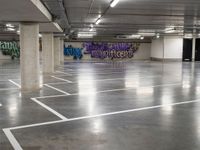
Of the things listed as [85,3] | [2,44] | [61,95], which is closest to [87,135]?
[61,95]

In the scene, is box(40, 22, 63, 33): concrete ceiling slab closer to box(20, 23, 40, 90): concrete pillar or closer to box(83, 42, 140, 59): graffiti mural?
box(20, 23, 40, 90): concrete pillar

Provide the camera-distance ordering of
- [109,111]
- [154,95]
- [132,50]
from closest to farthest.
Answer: [109,111] < [154,95] < [132,50]

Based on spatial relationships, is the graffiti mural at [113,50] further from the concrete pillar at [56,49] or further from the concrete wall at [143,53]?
the concrete pillar at [56,49]

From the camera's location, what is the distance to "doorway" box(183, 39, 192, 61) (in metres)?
40.7

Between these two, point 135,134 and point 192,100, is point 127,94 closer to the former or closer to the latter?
point 192,100

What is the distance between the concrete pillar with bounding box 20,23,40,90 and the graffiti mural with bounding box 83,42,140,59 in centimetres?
3177

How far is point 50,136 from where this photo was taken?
591cm

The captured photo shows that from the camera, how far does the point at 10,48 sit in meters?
43.2

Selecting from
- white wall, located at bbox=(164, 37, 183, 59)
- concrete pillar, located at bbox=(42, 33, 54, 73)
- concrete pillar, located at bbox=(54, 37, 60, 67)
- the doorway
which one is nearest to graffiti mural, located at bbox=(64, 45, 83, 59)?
white wall, located at bbox=(164, 37, 183, 59)

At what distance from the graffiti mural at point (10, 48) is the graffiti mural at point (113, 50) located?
439 inches

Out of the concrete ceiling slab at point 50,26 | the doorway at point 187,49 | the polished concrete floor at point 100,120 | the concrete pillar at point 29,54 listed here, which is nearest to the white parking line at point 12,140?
the polished concrete floor at point 100,120

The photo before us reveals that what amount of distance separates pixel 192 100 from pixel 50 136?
601cm

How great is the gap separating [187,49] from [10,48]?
26.2 meters

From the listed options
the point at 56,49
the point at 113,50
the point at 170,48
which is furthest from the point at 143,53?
the point at 56,49
